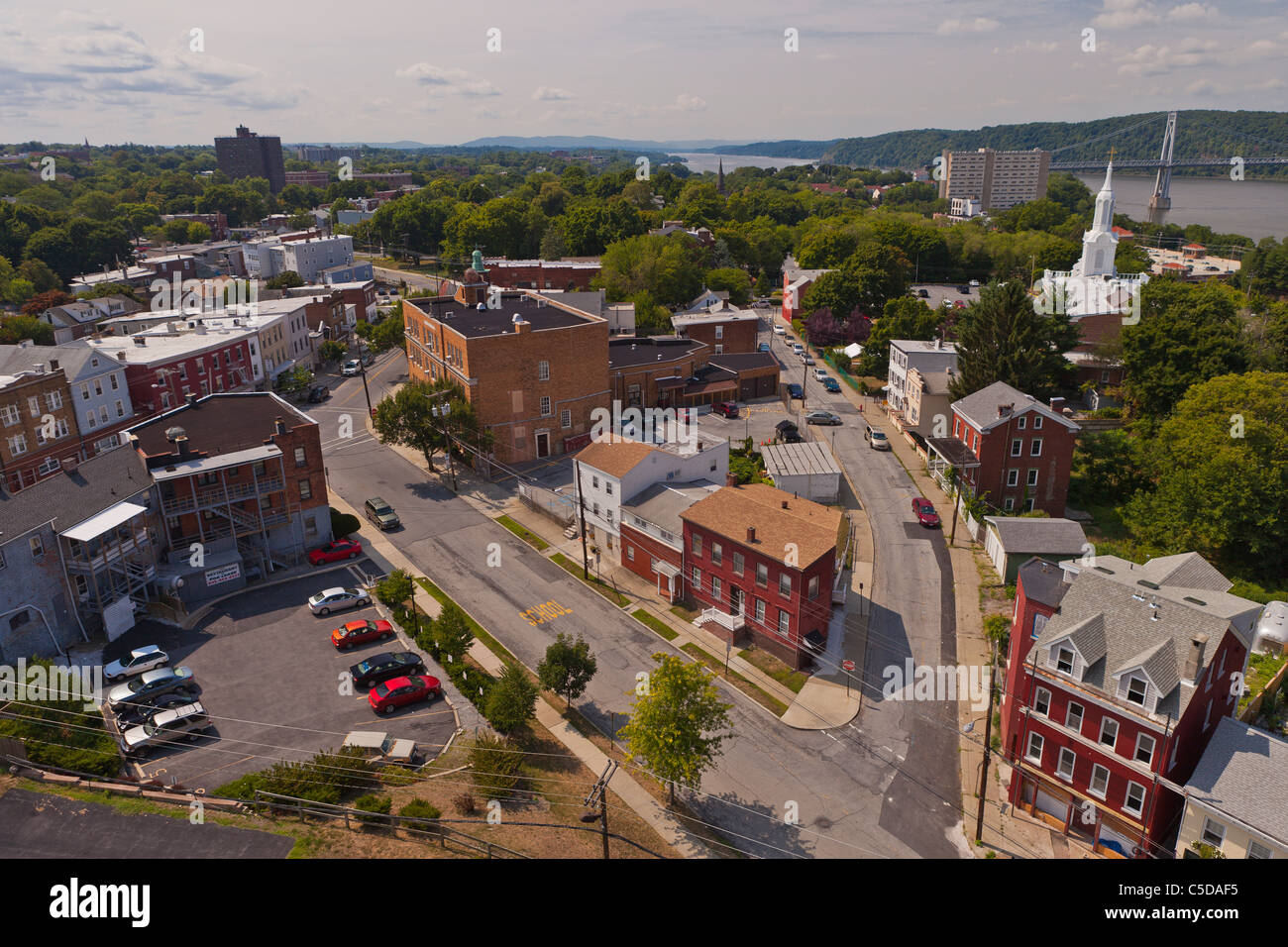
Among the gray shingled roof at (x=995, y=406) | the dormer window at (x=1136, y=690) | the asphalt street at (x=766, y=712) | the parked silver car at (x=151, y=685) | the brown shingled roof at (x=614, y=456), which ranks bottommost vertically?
the asphalt street at (x=766, y=712)

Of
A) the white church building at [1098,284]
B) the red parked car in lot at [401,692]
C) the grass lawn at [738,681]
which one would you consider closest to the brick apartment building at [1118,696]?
the grass lawn at [738,681]

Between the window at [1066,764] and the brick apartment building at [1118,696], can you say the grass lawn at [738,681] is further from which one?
the window at [1066,764]

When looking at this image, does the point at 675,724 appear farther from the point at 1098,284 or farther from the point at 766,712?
the point at 1098,284

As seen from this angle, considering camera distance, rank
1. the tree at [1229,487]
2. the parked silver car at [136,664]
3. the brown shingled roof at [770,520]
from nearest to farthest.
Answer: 1. the parked silver car at [136,664]
2. the brown shingled roof at [770,520]
3. the tree at [1229,487]

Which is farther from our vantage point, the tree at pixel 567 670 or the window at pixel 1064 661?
the tree at pixel 567 670

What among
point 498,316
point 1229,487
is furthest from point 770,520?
point 498,316

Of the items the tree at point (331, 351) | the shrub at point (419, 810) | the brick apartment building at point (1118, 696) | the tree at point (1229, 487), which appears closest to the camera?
the shrub at point (419, 810)

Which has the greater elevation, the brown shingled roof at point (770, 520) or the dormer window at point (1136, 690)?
the brown shingled roof at point (770, 520)
